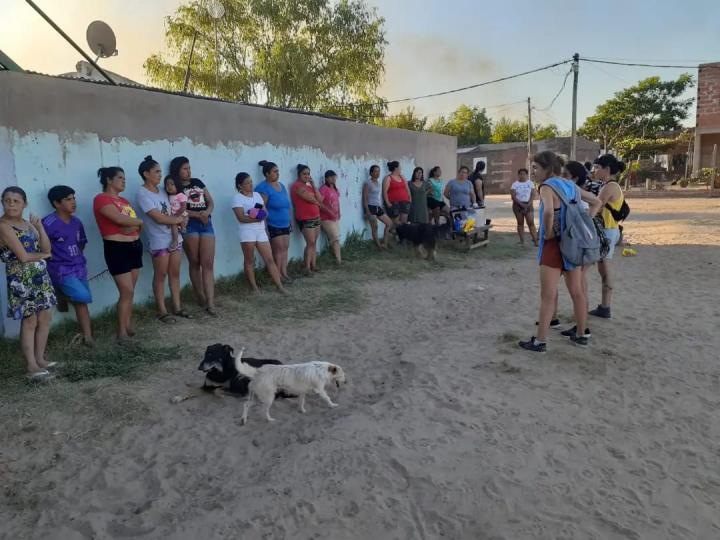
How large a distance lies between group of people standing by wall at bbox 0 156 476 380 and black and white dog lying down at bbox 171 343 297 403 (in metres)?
1.28

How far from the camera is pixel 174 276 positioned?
5.60 m

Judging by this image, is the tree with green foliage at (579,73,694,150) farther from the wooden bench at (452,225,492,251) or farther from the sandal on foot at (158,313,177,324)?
the sandal on foot at (158,313,177,324)

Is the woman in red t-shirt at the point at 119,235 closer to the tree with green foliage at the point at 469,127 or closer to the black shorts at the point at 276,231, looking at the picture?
the black shorts at the point at 276,231

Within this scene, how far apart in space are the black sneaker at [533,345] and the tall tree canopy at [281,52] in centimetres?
1771

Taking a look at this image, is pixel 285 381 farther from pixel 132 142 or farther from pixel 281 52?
pixel 281 52

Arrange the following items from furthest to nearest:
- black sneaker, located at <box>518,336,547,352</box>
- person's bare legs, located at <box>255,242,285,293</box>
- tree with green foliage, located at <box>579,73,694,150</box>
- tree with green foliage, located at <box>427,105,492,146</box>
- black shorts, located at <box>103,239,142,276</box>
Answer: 1. tree with green foliage, located at <box>427,105,492,146</box>
2. tree with green foliage, located at <box>579,73,694,150</box>
3. person's bare legs, located at <box>255,242,285,293</box>
4. black shorts, located at <box>103,239,142,276</box>
5. black sneaker, located at <box>518,336,547,352</box>

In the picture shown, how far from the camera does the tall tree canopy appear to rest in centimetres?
2005

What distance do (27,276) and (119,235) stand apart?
98cm

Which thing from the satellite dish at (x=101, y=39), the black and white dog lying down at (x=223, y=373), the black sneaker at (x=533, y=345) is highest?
the satellite dish at (x=101, y=39)

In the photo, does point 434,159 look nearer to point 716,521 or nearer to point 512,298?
point 512,298

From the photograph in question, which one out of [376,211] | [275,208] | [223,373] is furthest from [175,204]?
[376,211]

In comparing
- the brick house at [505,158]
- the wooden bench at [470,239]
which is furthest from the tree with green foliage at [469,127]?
the wooden bench at [470,239]

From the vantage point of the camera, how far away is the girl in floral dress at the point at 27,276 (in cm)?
386

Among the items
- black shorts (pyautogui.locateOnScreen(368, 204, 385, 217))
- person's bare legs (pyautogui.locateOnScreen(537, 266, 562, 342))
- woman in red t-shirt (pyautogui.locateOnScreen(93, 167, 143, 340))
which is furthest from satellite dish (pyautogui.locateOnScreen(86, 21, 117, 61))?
person's bare legs (pyautogui.locateOnScreen(537, 266, 562, 342))
